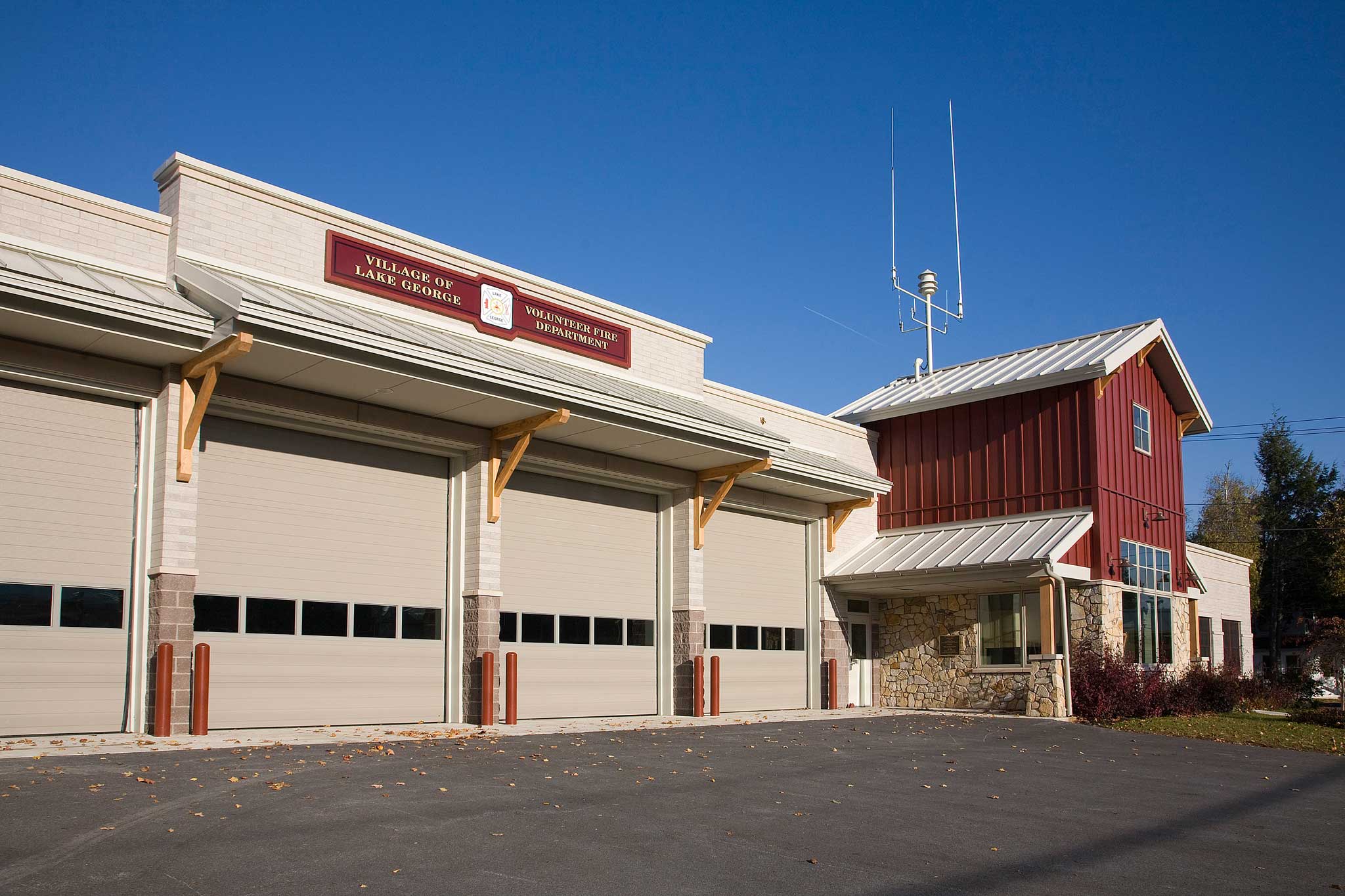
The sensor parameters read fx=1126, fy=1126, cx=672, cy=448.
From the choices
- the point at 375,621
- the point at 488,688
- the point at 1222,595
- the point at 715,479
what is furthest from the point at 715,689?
the point at 1222,595

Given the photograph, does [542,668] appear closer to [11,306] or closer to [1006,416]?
[11,306]

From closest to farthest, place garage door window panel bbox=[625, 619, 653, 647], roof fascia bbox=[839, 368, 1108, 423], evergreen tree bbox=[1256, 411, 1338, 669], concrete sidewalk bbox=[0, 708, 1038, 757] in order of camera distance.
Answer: concrete sidewalk bbox=[0, 708, 1038, 757], garage door window panel bbox=[625, 619, 653, 647], roof fascia bbox=[839, 368, 1108, 423], evergreen tree bbox=[1256, 411, 1338, 669]

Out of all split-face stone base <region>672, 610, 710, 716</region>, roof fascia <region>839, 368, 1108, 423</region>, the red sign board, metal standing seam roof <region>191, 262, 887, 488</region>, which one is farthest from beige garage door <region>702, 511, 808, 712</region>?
the red sign board

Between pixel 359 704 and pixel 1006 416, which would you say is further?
pixel 1006 416

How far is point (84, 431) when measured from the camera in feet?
45.6

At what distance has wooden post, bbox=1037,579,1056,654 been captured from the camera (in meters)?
22.2

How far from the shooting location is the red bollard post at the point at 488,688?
1689 cm

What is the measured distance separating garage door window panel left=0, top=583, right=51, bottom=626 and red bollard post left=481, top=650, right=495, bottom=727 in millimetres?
5979

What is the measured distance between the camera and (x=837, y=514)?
84.6ft

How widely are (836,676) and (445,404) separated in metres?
12.4

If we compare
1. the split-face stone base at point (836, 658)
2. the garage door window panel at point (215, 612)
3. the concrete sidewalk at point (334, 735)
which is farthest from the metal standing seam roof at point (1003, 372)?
the garage door window panel at point (215, 612)

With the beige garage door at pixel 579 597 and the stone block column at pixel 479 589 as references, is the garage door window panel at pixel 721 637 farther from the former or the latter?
the stone block column at pixel 479 589

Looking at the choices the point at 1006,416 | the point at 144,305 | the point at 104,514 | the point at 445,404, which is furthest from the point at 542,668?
the point at 1006,416

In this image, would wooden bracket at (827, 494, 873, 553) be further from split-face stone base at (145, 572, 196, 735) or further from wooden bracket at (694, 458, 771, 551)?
split-face stone base at (145, 572, 196, 735)
